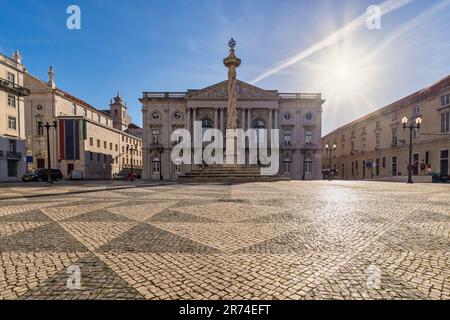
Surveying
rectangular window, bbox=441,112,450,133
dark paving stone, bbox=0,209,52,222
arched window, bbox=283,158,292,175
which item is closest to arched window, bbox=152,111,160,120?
arched window, bbox=283,158,292,175

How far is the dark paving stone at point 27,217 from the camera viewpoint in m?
6.17

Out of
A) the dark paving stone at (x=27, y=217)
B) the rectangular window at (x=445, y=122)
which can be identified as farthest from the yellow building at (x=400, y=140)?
the dark paving stone at (x=27, y=217)

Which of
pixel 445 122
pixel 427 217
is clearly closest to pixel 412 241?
pixel 427 217

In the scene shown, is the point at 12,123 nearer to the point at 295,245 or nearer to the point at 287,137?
the point at 295,245

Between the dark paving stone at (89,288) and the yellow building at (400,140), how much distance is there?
113 feet

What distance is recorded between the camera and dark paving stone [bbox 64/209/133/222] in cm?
617

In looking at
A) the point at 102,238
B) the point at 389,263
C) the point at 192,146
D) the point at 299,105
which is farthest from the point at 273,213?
the point at 299,105

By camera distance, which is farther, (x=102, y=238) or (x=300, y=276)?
(x=102, y=238)

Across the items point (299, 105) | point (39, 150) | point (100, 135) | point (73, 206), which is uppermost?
point (299, 105)

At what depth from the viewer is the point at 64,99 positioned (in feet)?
138

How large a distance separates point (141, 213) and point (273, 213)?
4.21 meters

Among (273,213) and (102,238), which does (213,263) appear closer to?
(102,238)

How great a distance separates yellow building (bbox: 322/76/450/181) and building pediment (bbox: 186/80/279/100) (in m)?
16.0

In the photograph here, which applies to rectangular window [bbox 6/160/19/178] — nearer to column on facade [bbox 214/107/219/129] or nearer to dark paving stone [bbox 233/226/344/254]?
column on facade [bbox 214/107/219/129]
